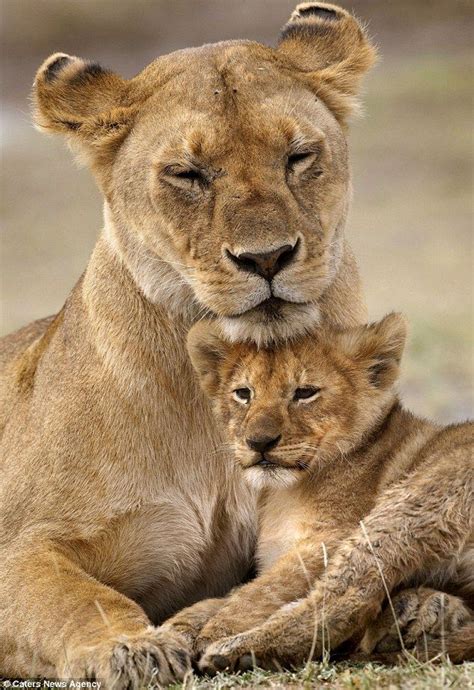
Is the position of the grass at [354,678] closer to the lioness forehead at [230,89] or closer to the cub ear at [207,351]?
the cub ear at [207,351]

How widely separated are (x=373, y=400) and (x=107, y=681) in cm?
149

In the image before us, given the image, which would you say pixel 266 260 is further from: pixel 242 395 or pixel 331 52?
pixel 331 52

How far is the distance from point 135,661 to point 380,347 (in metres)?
1.56

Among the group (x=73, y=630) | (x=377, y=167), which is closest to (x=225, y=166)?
(x=73, y=630)

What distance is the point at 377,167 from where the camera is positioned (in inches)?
1023

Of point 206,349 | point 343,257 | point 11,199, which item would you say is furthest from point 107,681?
point 11,199

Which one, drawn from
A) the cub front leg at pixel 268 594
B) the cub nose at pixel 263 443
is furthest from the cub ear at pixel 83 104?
the cub front leg at pixel 268 594

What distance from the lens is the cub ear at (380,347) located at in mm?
5230

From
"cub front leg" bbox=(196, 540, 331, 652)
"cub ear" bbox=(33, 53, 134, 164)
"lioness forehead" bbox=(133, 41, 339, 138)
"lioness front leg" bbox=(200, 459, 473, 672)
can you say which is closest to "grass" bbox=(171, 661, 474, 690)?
"lioness front leg" bbox=(200, 459, 473, 672)

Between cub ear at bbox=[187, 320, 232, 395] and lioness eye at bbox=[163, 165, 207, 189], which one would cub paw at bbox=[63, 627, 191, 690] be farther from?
lioness eye at bbox=[163, 165, 207, 189]

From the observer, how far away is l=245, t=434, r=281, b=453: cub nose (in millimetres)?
4750

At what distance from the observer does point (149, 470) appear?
17.0 ft

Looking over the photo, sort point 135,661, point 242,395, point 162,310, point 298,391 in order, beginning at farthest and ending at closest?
point 162,310 → point 242,395 → point 298,391 → point 135,661

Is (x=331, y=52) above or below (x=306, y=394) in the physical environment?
above
